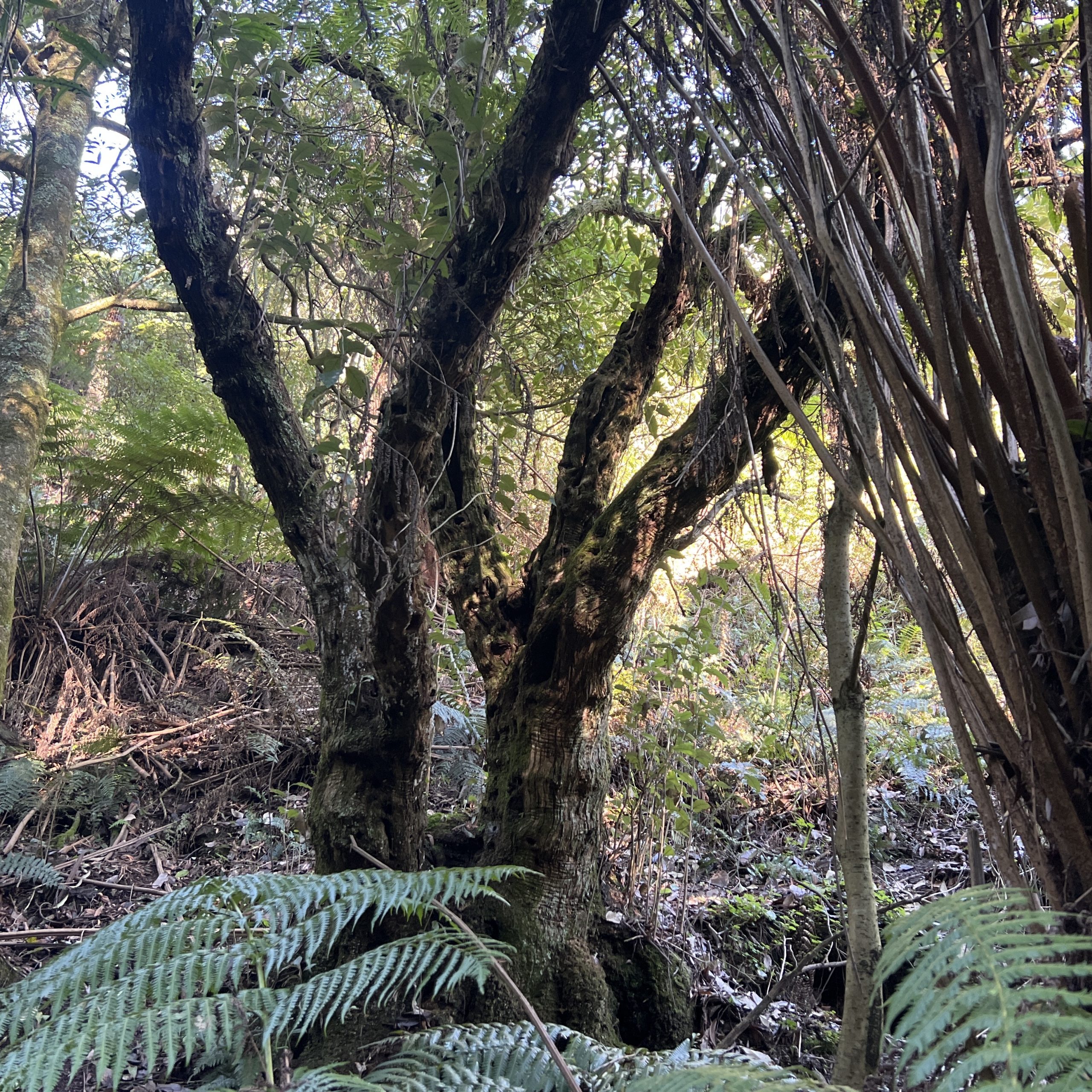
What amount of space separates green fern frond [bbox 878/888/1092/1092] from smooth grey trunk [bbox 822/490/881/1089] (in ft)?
2.51

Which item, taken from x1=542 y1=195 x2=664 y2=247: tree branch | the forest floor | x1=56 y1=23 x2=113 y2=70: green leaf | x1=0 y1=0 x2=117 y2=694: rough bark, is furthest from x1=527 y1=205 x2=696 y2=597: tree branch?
x1=0 y1=0 x2=117 y2=694: rough bark

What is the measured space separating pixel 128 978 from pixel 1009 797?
130 centimetres

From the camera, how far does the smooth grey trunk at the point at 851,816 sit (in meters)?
1.32

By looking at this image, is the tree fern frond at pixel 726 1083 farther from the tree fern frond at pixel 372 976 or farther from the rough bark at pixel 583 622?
the rough bark at pixel 583 622

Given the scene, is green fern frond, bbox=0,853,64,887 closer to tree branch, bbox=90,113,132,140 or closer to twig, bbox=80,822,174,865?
twig, bbox=80,822,174,865

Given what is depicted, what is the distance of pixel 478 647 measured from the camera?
2521 mm

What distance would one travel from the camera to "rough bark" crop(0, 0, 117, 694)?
11.2ft

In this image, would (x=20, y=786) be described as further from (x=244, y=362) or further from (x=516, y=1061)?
(x=516, y=1061)

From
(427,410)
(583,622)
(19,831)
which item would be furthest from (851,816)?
(19,831)

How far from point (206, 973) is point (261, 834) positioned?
7.06 ft

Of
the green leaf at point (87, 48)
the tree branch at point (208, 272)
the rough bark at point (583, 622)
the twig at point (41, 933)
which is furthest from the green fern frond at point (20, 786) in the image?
the green leaf at point (87, 48)

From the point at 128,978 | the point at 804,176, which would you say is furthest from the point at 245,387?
the point at 804,176

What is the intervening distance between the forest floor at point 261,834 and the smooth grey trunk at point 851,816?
326 mm

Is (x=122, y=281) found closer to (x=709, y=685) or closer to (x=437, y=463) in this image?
(x=437, y=463)
